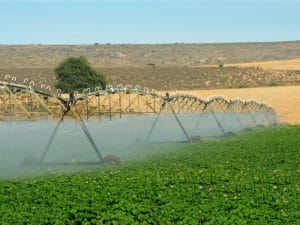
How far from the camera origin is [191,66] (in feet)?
364

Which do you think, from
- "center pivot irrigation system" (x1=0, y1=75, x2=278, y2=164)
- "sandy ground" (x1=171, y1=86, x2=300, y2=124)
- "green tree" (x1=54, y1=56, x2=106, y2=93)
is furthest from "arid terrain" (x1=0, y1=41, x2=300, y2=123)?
"green tree" (x1=54, y1=56, x2=106, y2=93)

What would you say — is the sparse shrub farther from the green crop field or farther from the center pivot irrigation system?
the green crop field

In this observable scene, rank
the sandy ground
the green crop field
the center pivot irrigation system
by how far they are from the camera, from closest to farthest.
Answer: the green crop field → the center pivot irrigation system → the sandy ground

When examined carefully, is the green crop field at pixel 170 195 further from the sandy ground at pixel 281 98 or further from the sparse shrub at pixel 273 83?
the sparse shrub at pixel 273 83

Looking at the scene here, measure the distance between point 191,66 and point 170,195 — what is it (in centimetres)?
9635

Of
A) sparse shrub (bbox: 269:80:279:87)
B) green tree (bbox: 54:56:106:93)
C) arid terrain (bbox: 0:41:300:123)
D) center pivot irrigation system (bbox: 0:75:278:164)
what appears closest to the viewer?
center pivot irrigation system (bbox: 0:75:278:164)

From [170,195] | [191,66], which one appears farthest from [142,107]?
[191,66]

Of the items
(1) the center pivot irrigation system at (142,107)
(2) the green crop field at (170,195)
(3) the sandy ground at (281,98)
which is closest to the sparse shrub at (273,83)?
(3) the sandy ground at (281,98)

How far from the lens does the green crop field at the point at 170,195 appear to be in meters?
12.9

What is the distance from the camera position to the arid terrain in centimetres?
6969

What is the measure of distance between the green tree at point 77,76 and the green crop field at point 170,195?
40.5 meters

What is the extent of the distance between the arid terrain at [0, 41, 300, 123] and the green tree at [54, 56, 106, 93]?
1093 centimetres

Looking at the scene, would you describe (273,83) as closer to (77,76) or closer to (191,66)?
(77,76)

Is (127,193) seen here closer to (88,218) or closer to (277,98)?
(88,218)
